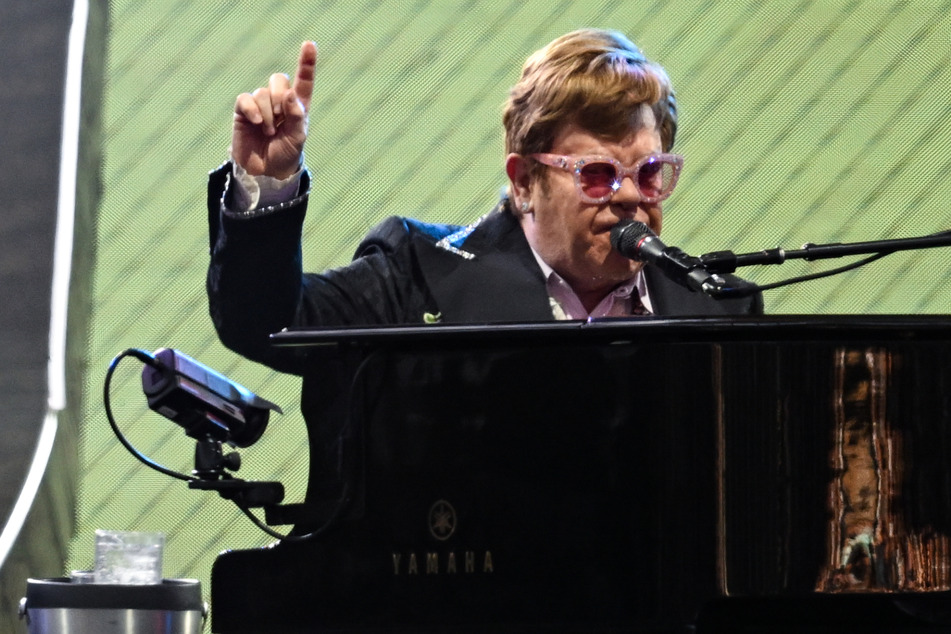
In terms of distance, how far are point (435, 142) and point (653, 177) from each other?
1214 mm

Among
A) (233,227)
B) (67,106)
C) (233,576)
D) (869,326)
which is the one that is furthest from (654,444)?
(67,106)

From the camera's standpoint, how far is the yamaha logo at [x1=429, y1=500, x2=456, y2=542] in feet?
4.53

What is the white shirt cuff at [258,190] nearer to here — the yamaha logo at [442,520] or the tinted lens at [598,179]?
the tinted lens at [598,179]

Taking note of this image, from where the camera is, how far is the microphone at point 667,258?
147 centimetres

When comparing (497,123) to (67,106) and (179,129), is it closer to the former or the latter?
(179,129)

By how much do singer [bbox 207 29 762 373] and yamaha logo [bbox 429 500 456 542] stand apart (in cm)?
60

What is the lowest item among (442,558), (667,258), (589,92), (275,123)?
(442,558)

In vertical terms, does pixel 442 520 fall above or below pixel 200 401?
below

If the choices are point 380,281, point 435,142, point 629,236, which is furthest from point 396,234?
point 435,142

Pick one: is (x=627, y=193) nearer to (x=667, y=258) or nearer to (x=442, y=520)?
(x=667, y=258)

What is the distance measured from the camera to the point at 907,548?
1345 mm

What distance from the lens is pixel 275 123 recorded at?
1.81 metres

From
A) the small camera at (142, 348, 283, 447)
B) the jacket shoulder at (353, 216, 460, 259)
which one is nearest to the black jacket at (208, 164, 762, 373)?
the jacket shoulder at (353, 216, 460, 259)

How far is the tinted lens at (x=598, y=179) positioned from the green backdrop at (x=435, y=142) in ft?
3.84
